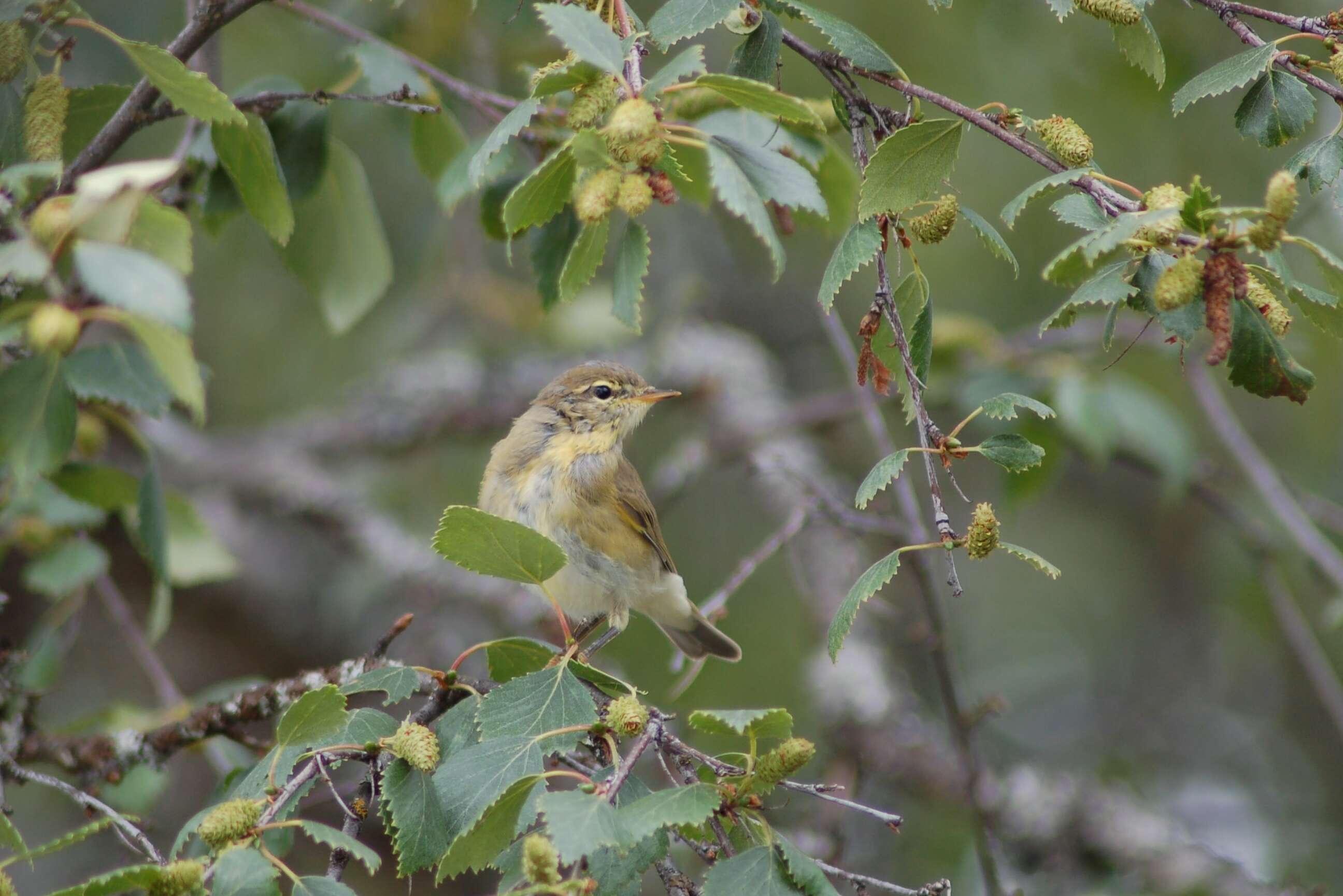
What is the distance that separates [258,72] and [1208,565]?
Answer: 6373mm

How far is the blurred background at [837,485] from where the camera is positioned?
4.72 m

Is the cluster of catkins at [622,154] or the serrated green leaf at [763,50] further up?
the serrated green leaf at [763,50]

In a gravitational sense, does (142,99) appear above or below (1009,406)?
above

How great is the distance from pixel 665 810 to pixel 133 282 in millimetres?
1071

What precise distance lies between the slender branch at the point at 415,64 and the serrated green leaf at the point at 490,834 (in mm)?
1811

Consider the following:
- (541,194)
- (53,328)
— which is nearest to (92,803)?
(53,328)

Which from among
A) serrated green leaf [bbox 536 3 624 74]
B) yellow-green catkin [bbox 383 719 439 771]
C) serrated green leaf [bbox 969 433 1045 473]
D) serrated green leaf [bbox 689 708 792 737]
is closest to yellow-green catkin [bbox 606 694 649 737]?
serrated green leaf [bbox 689 708 792 737]

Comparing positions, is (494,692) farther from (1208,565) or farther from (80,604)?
(1208,565)

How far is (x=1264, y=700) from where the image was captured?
6.98 metres

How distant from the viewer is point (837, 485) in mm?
5582

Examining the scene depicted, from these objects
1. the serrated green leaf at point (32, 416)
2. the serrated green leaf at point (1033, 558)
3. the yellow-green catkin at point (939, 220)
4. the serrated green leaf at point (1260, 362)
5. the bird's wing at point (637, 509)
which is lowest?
the bird's wing at point (637, 509)

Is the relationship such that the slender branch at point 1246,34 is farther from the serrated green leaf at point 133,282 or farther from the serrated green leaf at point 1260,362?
the serrated green leaf at point 133,282

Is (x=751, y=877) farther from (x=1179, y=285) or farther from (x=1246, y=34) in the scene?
(x=1246, y=34)

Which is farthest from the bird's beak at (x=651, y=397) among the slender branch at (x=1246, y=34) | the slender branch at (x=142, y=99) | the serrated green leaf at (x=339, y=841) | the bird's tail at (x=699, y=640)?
the serrated green leaf at (x=339, y=841)
